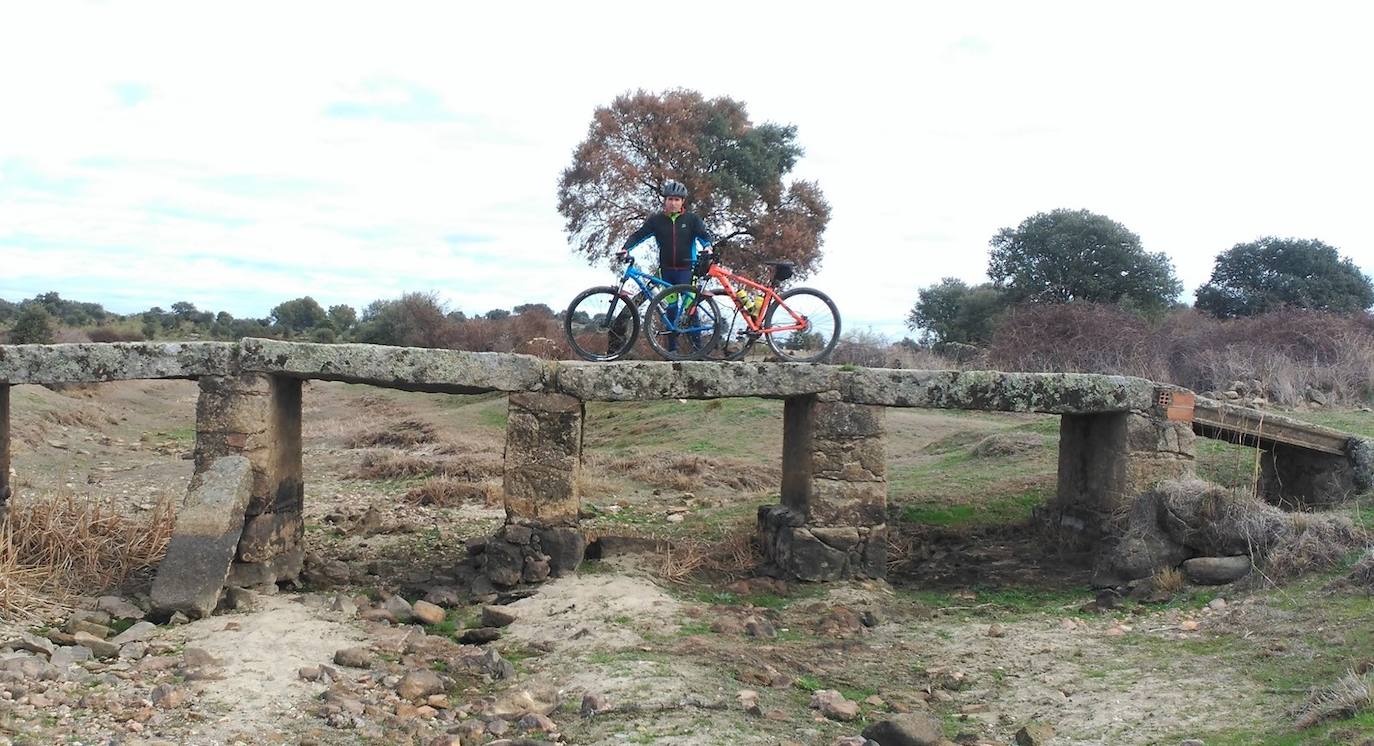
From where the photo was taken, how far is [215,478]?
7.90 m

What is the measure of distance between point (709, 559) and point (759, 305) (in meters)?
2.18

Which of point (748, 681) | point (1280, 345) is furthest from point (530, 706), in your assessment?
point (1280, 345)

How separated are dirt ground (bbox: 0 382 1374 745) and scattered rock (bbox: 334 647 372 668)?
0.31 feet

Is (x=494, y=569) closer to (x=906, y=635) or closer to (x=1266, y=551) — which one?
(x=906, y=635)

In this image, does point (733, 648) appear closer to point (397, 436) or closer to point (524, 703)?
point (524, 703)

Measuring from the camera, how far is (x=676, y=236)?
362 inches

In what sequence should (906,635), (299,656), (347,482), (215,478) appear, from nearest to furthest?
(299,656) → (906,635) → (215,478) → (347,482)

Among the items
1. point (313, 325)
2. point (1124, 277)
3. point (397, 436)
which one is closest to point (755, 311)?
point (397, 436)

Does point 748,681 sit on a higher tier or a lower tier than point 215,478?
lower

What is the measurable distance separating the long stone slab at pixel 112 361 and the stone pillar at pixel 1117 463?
703cm

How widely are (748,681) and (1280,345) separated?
15.7 meters

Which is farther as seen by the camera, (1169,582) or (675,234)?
(675,234)

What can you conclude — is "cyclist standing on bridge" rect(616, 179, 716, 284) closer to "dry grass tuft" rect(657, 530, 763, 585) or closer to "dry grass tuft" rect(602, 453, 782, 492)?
"dry grass tuft" rect(657, 530, 763, 585)

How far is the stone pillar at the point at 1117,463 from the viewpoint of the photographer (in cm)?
888
